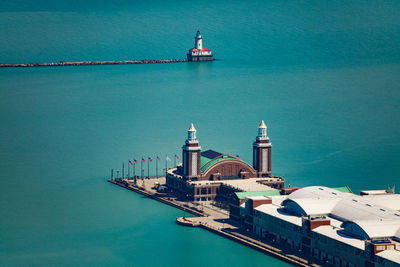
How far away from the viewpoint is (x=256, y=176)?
3199 inches

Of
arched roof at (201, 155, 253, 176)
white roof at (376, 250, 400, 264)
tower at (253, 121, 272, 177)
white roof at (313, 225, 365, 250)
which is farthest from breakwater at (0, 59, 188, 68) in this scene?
white roof at (376, 250, 400, 264)

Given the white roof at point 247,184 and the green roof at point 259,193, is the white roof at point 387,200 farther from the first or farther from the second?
the white roof at point 247,184

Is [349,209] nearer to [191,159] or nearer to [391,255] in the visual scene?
[391,255]

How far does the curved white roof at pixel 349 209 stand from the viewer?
2397 inches

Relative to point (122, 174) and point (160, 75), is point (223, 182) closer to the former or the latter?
point (122, 174)

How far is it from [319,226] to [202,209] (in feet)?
44.7

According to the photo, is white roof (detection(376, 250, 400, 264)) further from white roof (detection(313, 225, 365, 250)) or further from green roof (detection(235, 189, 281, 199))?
green roof (detection(235, 189, 281, 199))

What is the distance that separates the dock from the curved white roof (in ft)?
10.4

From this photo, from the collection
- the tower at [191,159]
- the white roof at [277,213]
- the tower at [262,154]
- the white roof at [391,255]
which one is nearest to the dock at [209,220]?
the white roof at [277,213]

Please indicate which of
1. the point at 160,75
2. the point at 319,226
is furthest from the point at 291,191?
the point at 160,75

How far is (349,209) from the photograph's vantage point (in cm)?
6556

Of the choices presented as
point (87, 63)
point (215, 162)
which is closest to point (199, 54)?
point (87, 63)

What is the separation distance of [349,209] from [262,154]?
16424mm

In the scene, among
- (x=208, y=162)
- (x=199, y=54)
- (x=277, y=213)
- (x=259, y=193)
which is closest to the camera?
(x=277, y=213)
